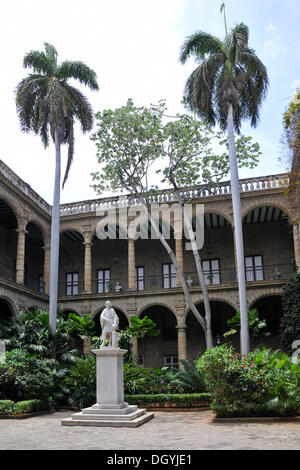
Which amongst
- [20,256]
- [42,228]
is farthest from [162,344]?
[20,256]

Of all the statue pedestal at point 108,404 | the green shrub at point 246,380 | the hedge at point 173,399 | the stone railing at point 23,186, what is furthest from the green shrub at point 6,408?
the stone railing at point 23,186

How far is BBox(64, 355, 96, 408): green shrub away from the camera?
14.2m

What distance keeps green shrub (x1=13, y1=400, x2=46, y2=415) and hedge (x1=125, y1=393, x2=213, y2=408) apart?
2758 mm

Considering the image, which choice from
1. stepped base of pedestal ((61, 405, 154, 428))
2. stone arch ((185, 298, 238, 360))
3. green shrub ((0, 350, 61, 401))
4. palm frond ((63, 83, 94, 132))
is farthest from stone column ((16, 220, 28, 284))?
stepped base of pedestal ((61, 405, 154, 428))

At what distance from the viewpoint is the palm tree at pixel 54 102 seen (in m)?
18.7

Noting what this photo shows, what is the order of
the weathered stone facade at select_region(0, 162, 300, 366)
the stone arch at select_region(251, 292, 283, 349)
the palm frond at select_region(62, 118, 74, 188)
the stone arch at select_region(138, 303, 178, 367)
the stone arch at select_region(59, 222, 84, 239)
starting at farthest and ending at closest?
the stone arch at select_region(59, 222, 84, 239) < the stone arch at select_region(138, 303, 178, 367) < the stone arch at select_region(251, 292, 283, 349) < the weathered stone facade at select_region(0, 162, 300, 366) < the palm frond at select_region(62, 118, 74, 188)

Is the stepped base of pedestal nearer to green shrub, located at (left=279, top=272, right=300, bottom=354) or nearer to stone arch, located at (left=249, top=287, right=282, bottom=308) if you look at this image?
green shrub, located at (left=279, top=272, right=300, bottom=354)

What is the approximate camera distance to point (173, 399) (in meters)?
14.4

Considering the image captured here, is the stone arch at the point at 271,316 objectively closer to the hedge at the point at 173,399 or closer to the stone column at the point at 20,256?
the hedge at the point at 173,399

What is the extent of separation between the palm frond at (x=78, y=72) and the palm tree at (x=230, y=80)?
13.7ft

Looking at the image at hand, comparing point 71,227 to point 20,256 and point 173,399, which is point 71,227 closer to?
point 20,256

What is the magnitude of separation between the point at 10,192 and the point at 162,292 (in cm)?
875

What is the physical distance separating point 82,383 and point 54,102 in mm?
11071
